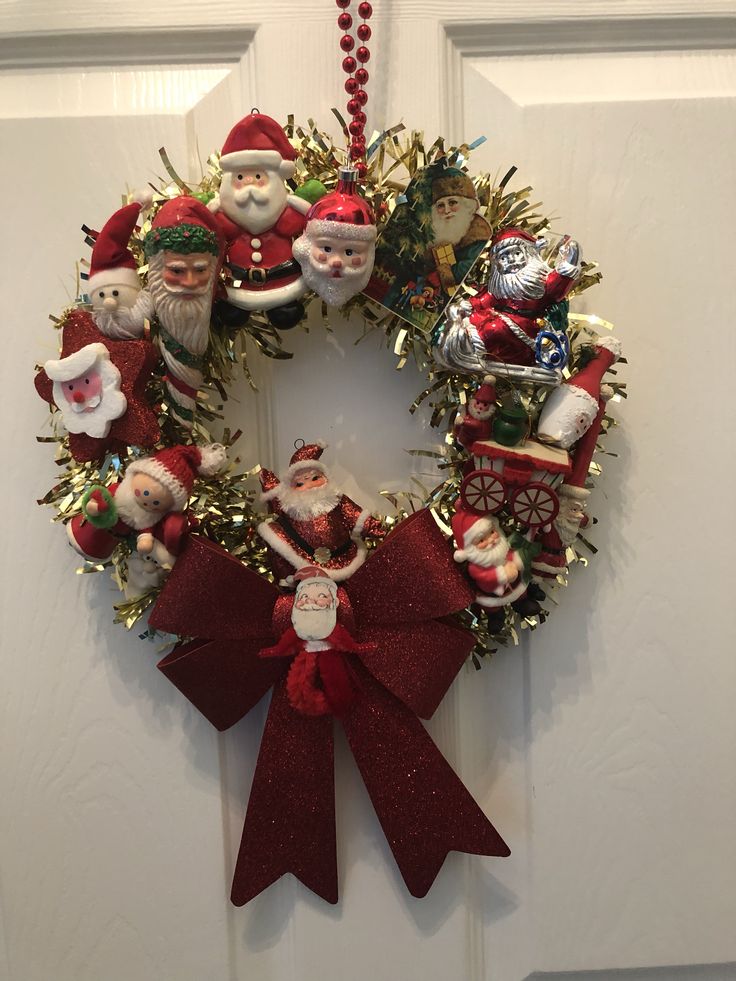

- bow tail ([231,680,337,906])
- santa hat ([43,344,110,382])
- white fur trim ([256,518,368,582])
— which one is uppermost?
santa hat ([43,344,110,382])

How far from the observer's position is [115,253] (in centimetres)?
72

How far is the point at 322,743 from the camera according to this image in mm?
779

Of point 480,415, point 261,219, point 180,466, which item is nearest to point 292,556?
point 180,466

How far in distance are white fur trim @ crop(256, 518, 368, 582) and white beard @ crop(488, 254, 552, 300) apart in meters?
0.33

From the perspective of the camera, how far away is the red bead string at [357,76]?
76 centimetres

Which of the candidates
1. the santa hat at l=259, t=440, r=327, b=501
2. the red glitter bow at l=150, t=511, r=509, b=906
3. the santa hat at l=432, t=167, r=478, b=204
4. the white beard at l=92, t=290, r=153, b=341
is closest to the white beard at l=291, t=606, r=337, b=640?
the red glitter bow at l=150, t=511, r=509, b=906

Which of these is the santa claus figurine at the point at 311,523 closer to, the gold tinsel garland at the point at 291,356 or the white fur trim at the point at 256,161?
the gold tinsel garland at the point at 291,356

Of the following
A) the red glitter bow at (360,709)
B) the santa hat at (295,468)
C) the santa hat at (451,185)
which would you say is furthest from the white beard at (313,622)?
the santa hat at (451,185)

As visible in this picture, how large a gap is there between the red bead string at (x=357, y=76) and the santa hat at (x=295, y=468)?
0.30m

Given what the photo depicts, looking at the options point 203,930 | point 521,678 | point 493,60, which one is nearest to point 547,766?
point 521,678

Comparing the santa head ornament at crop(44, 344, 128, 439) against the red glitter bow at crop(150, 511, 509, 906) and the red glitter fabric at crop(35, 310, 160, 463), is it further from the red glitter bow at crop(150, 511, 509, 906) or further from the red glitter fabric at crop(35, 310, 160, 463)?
the red glitter bow at crop(150, 511, 509, 906)

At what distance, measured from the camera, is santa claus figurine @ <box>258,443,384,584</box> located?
751 mm

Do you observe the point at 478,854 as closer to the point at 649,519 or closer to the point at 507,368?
the point at 649,519

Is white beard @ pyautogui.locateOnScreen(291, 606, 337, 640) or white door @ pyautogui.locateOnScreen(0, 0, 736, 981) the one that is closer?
white beard @ pyautogui.locateOnScreen(291, 606, 337, 640)
